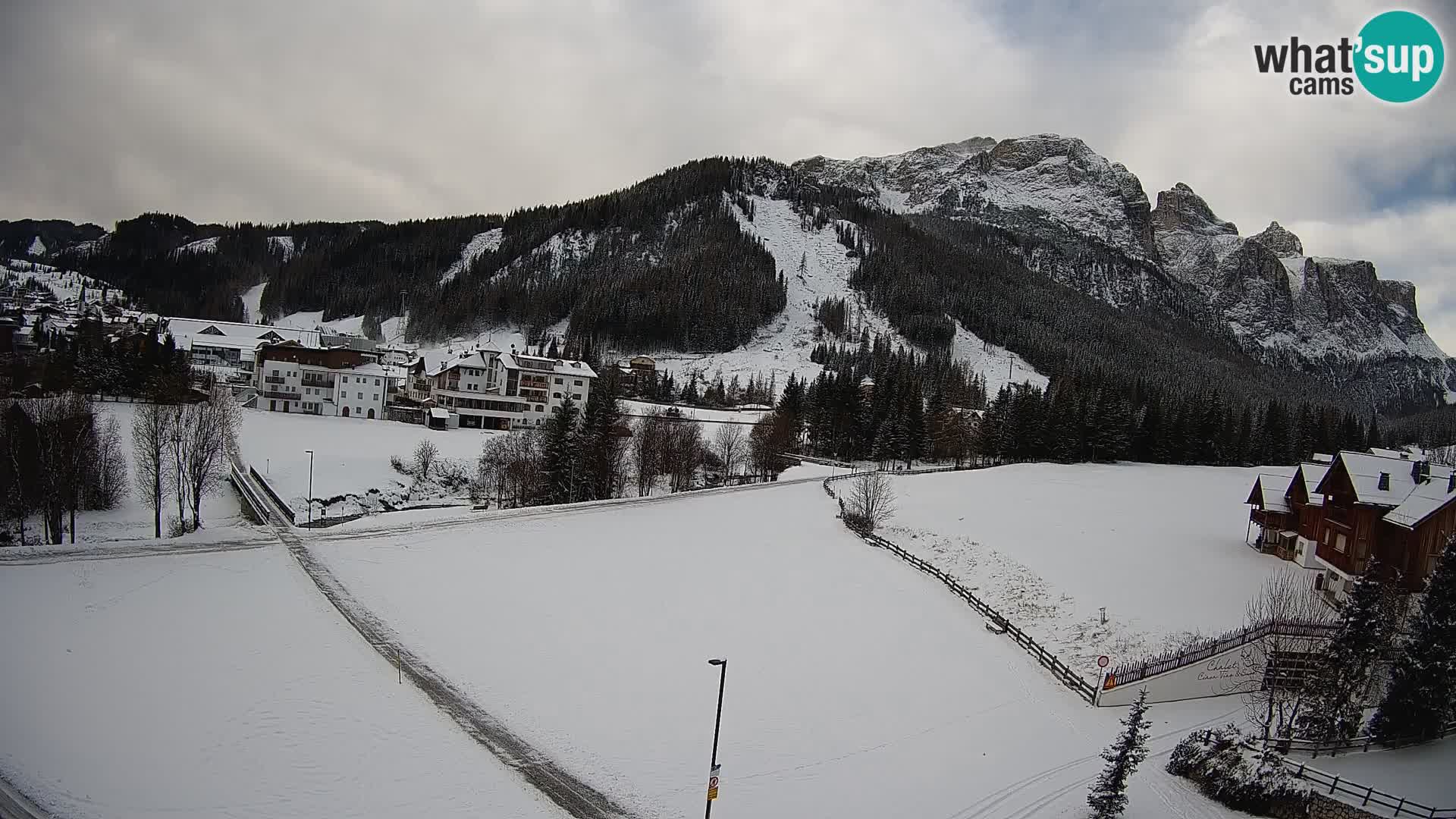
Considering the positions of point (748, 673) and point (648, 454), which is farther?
point (648, 454)

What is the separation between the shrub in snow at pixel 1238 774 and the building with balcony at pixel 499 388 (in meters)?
70.7

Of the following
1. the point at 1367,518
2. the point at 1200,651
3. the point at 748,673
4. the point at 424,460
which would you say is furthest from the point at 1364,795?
the point at 424,460

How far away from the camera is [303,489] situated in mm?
50000

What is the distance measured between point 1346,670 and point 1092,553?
19.4 meters

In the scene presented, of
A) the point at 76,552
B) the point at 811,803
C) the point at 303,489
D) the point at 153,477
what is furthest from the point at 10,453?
the point at 811,803

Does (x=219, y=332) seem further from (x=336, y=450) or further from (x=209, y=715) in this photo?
(x=209, y=715)

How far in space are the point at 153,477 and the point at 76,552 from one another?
52.9 ft

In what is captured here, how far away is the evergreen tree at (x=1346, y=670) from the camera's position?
20.2 metres

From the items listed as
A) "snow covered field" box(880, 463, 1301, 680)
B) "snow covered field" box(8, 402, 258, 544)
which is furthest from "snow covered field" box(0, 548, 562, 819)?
"snow covered field" box(880, 463, 1301, 680)

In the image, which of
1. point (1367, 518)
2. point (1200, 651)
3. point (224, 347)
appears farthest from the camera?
point (224, 347)

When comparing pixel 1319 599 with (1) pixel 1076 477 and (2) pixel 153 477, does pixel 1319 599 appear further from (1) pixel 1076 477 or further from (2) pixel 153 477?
(2) pixel 153 477

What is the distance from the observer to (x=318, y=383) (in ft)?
265

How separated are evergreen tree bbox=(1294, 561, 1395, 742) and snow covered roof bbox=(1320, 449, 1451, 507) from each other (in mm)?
14165

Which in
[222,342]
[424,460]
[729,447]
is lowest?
[424,460]
